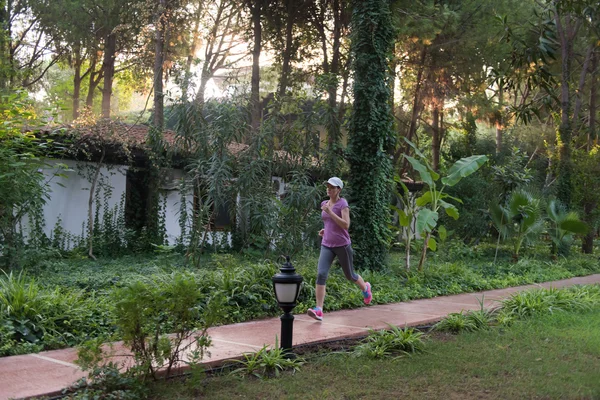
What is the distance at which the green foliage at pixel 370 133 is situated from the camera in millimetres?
12664

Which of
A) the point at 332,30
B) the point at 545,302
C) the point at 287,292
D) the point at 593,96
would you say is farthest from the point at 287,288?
the point at 593,96

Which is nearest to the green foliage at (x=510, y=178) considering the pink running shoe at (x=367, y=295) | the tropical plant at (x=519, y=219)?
the tropical plant at (x=519, y=219)

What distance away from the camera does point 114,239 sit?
1598cm

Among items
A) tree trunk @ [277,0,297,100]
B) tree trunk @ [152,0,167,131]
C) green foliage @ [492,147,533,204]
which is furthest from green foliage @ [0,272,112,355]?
tree trunk @ [277,0,297,100]

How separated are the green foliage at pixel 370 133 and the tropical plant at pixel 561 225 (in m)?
7.79

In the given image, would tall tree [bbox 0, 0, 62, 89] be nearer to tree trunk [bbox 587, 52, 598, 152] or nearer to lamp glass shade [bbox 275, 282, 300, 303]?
lamp glass shade [bbox 275, 282, 300, 303]

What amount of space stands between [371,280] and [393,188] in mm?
3226

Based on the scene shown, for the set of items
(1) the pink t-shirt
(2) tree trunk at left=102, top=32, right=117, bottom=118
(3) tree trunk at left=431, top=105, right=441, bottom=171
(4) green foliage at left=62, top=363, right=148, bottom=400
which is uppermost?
(2) tree trunk at left=102, top=32, right=117, bottom=118

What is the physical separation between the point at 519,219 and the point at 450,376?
39.5 ft

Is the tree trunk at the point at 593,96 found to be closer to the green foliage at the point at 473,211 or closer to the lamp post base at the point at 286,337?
the green foliage at the point at 473,211

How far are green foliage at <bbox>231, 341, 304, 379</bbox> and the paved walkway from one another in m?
0.23

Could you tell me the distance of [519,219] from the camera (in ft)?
54.3

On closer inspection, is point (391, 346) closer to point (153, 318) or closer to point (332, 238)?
point (332, 238)

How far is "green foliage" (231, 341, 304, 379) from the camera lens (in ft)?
18.0
